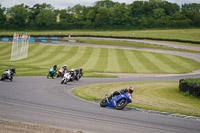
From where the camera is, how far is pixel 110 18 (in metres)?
126

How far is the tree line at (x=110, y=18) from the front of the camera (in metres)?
114

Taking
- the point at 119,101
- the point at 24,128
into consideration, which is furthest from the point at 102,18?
the point at 24,128

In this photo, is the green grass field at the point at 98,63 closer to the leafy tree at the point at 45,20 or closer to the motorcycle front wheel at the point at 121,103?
the motorcycle front wheel at the point at 121,103

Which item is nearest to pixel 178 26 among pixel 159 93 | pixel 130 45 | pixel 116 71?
pixel 130 45

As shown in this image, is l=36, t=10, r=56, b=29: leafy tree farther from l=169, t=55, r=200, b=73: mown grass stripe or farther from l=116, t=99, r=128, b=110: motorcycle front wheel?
l=116, t=99, r=128, b=110: motorcycle front wheel

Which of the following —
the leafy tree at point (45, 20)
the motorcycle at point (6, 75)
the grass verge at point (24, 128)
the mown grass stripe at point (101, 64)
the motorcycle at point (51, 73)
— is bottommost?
the mown grass stripe at point (101, 64)

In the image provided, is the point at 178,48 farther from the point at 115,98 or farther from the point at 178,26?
the point at 115,98

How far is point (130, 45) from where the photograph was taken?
76.6 metres

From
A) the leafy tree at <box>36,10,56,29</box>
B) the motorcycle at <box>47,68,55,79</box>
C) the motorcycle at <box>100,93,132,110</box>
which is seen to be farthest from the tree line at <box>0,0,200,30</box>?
the motorcycle at <box>100,93,132,110</box>

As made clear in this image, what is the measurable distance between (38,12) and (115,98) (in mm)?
134238

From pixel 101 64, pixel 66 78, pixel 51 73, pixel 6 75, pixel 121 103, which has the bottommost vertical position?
pixel 101 64

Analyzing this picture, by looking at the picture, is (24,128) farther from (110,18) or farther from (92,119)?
(110,18)

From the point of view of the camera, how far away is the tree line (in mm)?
113688

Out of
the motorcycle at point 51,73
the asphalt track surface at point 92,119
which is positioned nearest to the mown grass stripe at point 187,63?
the motorcycle at point 51,73
